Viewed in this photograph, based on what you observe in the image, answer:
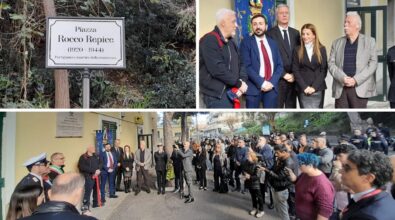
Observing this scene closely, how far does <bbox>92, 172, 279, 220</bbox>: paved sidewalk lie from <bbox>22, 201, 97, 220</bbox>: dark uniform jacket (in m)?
0.93

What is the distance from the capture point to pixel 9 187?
2.80m

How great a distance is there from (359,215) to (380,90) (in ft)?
6.51

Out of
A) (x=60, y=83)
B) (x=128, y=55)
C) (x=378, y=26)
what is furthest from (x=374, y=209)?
(x=128, y=55)

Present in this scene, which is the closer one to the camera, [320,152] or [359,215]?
[359,215]

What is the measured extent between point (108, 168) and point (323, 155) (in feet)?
5.08

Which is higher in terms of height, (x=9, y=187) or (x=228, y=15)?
(x=228, y=15)

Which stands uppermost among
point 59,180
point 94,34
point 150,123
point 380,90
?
point 94,34

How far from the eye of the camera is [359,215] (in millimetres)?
1932

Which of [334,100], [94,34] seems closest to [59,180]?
[94,34]

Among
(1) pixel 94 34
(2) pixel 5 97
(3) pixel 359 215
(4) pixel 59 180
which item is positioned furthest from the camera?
(2) pixel 5 97


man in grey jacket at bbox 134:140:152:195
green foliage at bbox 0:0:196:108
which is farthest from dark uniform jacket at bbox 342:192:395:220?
green foliage at bbox 0:0:196:108

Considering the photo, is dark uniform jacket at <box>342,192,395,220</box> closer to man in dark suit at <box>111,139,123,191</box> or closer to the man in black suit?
the man in black suit

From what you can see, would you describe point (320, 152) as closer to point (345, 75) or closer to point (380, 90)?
point (345, 75)

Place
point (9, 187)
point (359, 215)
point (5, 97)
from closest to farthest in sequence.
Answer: point (359, 215)
point (9, 187)
point (5, 97)
